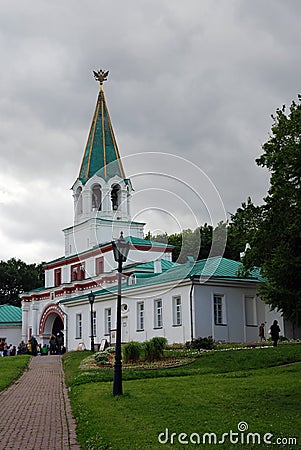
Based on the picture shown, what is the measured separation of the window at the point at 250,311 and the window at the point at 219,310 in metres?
1.82

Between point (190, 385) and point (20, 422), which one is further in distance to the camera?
point (190, 385)

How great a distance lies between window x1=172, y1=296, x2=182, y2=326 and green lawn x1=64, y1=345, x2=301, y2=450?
1378 centimetres

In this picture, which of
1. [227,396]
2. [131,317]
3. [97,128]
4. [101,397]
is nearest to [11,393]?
[101,397]

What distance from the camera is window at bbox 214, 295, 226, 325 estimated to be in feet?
118

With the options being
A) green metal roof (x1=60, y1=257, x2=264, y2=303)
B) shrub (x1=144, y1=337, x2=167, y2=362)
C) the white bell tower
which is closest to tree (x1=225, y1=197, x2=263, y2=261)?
shrub (x1=144, y1=337, x2=167, y2=362)

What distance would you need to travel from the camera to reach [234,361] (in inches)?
891

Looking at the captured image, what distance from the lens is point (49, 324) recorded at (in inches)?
2346

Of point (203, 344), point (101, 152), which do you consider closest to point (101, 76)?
A: point (101, 152)

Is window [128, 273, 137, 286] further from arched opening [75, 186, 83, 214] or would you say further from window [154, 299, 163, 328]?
arched opening [75, 186, 83, 214]

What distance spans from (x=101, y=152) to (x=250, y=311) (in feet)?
87.2

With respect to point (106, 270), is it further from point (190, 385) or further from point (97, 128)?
point (190, 385)

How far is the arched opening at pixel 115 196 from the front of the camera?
5765 cm

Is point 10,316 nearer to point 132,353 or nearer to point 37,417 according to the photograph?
point 132,353

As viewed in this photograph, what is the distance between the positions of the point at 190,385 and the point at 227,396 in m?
2.64
